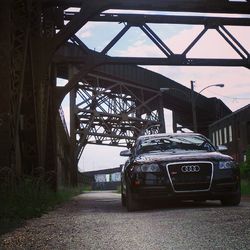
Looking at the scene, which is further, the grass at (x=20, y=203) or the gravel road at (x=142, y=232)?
the grass at (x=20, y=203)

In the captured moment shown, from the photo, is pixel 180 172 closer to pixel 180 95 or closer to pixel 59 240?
pixel 59 240

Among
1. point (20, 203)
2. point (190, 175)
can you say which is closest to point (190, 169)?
point (190, 175)

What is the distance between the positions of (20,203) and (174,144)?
12.0ft

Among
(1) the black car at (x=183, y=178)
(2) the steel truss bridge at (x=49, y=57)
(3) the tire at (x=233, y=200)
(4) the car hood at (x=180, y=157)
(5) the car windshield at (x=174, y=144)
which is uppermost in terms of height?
(2) the steel truss bridge at (x=49, y=57)

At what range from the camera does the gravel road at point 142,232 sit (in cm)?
605

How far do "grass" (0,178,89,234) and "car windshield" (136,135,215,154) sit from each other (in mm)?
2193

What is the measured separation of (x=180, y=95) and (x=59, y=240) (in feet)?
158

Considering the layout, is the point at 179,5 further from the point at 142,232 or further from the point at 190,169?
the point at 142,232

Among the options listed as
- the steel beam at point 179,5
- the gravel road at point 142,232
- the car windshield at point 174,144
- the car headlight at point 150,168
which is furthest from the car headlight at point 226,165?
the steel beam at point 179,5

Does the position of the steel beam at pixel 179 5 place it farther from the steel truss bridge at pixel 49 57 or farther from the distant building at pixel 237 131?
the distant building at pixel 237 131

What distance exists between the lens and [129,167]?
1101 cm

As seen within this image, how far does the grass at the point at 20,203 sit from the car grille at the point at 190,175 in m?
2.41

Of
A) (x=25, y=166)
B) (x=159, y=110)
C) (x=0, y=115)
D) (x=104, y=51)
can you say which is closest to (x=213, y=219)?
(x=0, y=115)

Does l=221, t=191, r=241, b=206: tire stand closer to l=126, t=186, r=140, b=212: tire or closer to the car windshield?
the car windshield
